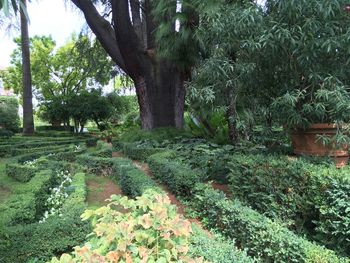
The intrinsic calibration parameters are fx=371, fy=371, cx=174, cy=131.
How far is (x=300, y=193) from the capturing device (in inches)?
143

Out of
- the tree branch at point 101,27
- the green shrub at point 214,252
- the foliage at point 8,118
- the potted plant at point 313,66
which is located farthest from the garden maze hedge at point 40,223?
the foliage at point 8,118

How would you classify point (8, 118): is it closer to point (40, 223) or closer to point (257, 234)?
point (40, 223)

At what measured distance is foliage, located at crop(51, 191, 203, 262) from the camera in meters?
1.80

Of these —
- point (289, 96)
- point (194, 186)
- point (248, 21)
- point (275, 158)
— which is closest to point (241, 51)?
point (248, 21)

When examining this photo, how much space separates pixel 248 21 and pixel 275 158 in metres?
1.54

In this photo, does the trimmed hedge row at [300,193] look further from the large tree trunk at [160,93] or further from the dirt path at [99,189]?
the large tree trunk at [160,93]

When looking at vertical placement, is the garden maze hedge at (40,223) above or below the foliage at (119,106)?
below

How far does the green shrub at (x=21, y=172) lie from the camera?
7124 millimetres

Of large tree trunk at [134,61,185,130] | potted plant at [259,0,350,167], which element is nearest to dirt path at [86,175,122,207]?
potted plant at [259,0,350,167]

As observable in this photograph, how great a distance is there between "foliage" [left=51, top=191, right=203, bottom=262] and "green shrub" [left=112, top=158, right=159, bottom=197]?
263cm

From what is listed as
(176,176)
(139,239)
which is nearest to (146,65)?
(176,176)

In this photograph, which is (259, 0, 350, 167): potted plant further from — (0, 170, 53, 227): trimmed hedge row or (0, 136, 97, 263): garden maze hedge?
(0, 170, 53, 227): trimmed hedge row

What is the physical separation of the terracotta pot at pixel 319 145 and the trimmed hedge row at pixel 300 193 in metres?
0.48

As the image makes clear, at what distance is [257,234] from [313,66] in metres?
1.85
